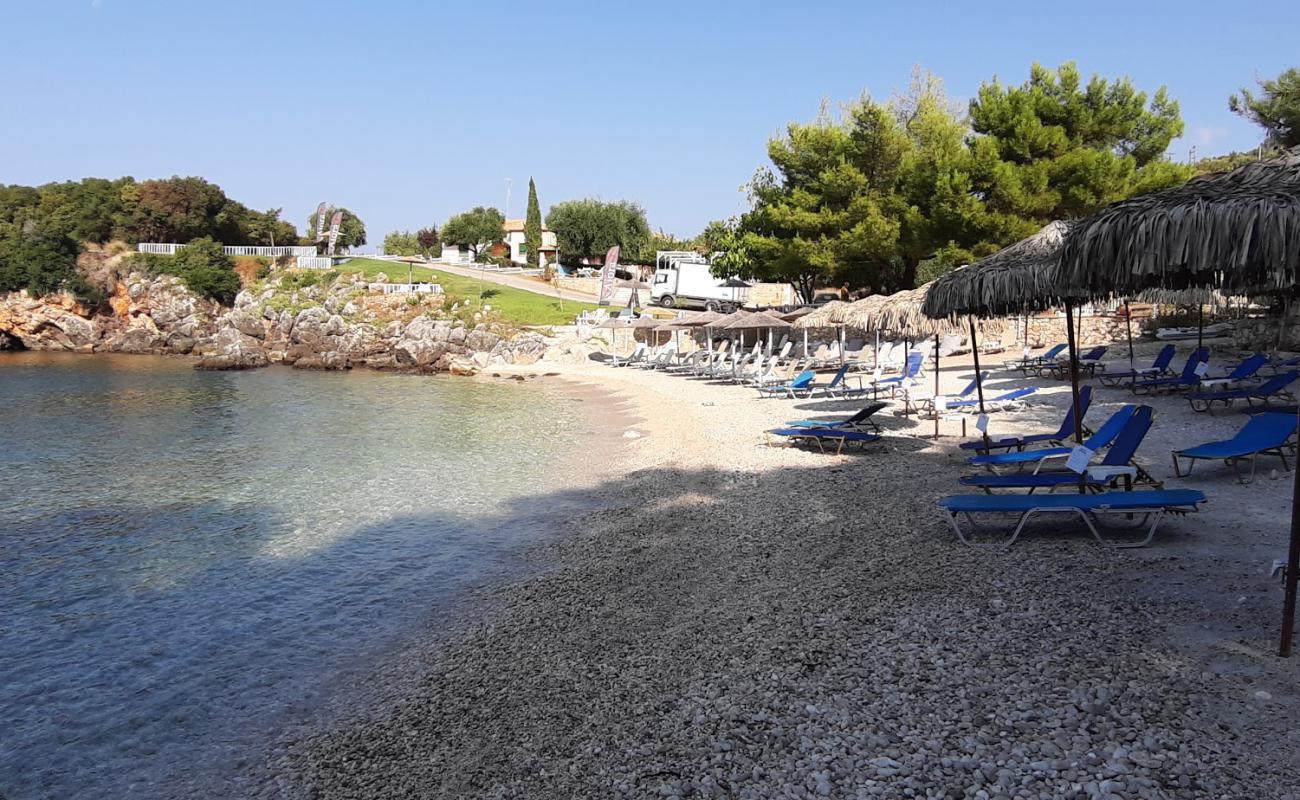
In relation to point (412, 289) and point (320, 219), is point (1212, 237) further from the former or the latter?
point (320, 219)

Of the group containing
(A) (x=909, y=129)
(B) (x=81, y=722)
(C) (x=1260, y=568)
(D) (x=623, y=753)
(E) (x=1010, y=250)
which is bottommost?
(B) (x=81, y=722)

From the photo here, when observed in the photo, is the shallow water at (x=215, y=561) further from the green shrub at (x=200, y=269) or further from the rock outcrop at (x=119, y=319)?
the green shrub at (x=200, y=269)

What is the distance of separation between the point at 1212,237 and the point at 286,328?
153 ft

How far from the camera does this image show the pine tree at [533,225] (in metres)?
81.8

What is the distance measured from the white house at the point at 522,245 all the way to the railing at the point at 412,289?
23.7 m

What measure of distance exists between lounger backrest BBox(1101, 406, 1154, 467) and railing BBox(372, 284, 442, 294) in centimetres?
4321

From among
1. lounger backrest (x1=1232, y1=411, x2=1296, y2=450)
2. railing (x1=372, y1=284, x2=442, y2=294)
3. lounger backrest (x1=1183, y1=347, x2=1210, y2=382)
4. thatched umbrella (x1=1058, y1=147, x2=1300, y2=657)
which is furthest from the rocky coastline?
thatched umbrella (x1=1058, y1=147, x2=1300, y2=657)

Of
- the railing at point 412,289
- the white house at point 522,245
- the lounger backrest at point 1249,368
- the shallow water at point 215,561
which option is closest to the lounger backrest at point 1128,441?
the shallow water at point 215,561

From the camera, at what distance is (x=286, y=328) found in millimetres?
44781

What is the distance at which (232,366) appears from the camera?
37531 millimetres

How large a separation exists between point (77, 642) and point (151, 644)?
787 millimetres

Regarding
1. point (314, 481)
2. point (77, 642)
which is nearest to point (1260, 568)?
point (77, 642)

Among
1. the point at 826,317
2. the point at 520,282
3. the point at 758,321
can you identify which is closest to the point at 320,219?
the point at 520,282

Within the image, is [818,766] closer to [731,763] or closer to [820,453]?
[731,763]
